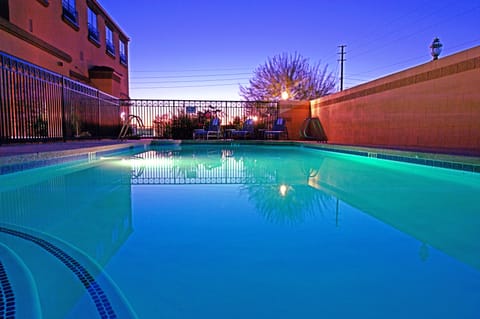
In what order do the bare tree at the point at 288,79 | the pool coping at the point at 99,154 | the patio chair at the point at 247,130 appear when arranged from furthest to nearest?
1. the bare tree at the point at 288,79
2. the patio chair at the point at 247,130
3. the pool coping at the point at 99,154

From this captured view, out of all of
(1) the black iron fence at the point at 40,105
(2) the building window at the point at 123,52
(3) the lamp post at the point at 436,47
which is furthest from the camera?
(2) the building window at the point at 123,52

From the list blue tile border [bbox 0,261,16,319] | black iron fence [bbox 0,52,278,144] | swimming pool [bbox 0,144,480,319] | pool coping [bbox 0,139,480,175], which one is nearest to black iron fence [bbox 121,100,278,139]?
black iron fence [bbox 0,52,278,144]

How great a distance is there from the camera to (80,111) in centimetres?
680

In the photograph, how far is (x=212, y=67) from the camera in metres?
23.1

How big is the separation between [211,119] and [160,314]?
10.3 m

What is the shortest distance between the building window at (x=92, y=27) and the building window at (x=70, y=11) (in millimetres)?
1080

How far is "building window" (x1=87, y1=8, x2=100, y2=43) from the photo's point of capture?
35.9 ft

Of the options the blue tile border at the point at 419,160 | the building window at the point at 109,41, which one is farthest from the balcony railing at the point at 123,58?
the blue tile border at the point at 419,160

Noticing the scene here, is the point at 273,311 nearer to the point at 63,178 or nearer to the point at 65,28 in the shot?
the point at 63,178

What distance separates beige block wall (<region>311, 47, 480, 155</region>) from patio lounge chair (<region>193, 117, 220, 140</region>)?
4108mm

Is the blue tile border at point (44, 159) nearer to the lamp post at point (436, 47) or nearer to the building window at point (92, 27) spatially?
the lamp post at point (436, 47)

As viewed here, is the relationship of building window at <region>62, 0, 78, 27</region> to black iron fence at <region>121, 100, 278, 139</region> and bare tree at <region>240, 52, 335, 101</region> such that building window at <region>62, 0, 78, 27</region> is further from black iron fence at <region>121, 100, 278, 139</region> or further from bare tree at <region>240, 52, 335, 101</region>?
bare tree at <region>240, 52, 335, 101</region>

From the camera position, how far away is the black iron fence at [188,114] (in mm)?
10625

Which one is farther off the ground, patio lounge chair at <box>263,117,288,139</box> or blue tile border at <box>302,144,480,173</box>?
patio lounge chair at <box>263,117,288,139</box>
